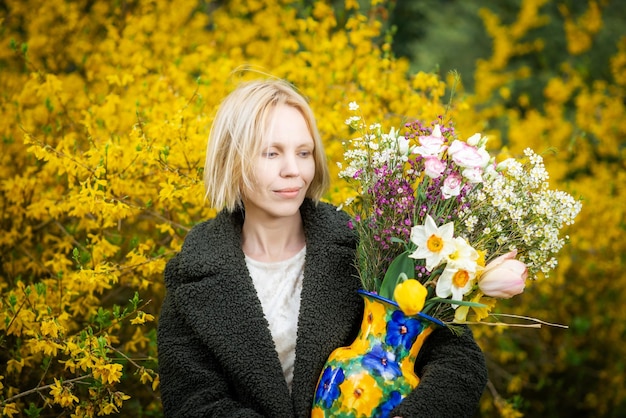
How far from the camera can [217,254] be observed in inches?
75.9

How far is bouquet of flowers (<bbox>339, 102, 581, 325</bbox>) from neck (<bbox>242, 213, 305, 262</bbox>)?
0.31 meters

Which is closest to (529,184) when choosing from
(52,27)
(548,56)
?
(52,27)

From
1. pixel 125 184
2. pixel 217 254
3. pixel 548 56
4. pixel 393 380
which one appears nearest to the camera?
pixel 393 380

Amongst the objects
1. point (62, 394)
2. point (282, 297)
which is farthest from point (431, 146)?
point (62, 394)

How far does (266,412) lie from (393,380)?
363 mm

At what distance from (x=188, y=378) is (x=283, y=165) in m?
0.62

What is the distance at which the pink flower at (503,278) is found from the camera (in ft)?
4.92

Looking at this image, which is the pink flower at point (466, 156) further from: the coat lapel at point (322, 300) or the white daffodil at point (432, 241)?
the coat lapel at point (322, 300)

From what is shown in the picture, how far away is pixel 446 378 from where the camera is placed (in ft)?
5.58

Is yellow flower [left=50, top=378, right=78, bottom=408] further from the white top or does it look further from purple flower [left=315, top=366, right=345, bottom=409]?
purple flower [left=315, top=366, right=345, bottom=409]

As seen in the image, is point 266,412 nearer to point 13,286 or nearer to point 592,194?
point 13,286

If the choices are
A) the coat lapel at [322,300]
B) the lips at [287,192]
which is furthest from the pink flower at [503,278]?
the lips at [287,192]

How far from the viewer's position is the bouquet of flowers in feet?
5.01

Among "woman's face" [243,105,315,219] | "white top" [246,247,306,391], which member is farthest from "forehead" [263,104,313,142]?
"white top" [246,247,306,391]
